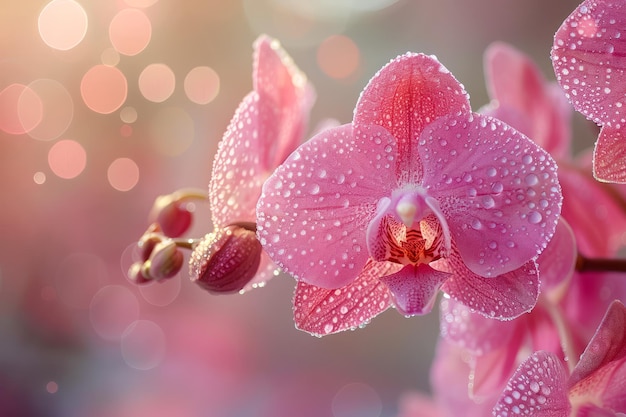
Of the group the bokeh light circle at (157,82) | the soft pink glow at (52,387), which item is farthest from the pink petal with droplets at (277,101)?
the bokeh light circle at (157,82)

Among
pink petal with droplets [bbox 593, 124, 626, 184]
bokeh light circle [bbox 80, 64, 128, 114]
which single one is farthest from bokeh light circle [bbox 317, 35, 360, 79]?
pink petal with droplets [bbox 593, 124, 626, 184]

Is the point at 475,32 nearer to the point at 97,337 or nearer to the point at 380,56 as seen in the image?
the point at 380,56

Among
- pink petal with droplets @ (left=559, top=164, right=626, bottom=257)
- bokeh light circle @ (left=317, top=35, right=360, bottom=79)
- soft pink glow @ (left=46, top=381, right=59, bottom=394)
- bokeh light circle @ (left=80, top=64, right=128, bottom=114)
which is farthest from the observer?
bokeh light circle @ (left=317, top=35, right=360, bottom=79)

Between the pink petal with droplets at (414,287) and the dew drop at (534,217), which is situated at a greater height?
the dew drop at (534,217)

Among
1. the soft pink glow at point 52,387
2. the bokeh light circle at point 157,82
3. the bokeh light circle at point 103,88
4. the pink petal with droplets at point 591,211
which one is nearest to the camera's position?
the pink petal with droplets at point 591,211

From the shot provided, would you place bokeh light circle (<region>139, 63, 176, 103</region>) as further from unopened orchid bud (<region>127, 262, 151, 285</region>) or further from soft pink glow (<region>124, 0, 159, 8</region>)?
unopened orchid bud (<region>127, 262, 151, 285</region>)

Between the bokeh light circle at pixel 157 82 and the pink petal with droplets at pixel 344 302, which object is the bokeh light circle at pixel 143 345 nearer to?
the bokeh light circle at pixel 157 82
